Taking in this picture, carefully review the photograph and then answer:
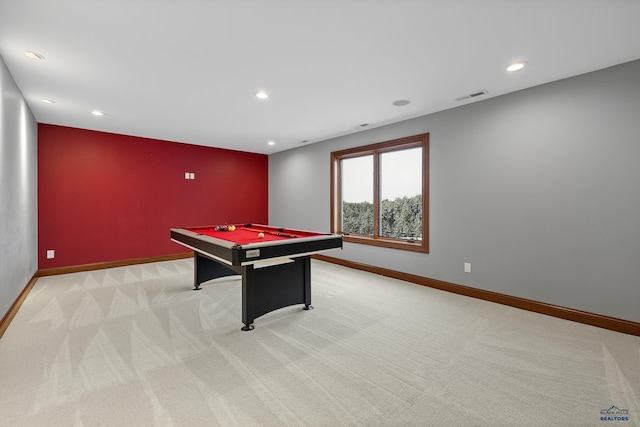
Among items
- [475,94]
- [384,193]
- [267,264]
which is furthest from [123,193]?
[475,94]

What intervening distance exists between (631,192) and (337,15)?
301 centimetres

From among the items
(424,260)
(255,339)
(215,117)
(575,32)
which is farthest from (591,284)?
(215,117)

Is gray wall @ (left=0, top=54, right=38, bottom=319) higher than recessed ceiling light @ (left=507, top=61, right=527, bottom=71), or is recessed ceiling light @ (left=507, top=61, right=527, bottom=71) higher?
recessed ceiling light @ (left=507, top=61, right=527, bottom=71)

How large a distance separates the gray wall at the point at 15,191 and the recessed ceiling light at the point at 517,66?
451 cm

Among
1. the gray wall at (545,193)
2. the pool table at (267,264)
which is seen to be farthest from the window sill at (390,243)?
the pool table at (267,264)

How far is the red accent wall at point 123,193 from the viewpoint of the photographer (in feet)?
15.0

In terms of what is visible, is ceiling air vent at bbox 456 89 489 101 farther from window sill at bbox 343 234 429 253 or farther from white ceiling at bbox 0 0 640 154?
window sill at bbox 343 234 429 253

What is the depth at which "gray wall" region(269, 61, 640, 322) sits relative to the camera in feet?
8.52

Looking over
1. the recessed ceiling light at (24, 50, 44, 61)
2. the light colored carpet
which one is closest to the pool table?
the light colored carpet

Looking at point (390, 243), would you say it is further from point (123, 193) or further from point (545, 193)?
point (123, 193)

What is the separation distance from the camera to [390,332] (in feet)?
8.48

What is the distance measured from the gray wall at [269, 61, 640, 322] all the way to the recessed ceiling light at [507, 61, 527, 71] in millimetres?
652

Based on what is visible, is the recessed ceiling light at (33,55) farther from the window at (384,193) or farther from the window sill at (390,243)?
the window sill at (390,243)

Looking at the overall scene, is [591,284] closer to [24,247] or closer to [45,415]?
[45,415]
